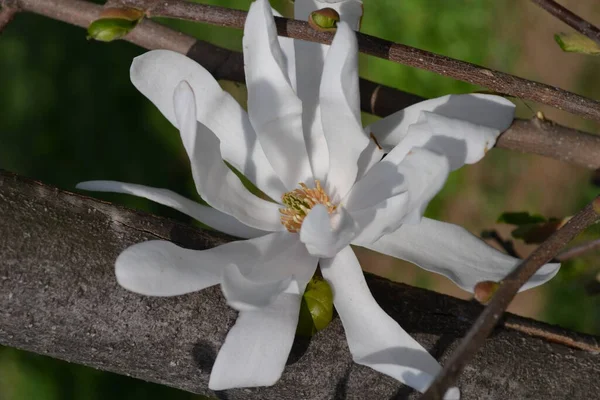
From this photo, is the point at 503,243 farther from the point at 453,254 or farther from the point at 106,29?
the point at 106,29

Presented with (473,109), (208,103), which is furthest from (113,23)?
(473,109)

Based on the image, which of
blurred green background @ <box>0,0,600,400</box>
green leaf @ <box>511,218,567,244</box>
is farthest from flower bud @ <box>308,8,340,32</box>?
blurred green background @ <box>0,0,600,400</box>

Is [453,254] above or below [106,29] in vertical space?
below

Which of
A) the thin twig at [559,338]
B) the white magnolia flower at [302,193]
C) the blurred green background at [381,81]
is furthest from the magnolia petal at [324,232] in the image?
the blurred green background at [381,81]

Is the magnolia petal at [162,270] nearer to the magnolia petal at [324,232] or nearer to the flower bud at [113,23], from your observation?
the magnolia petal at [324,232]

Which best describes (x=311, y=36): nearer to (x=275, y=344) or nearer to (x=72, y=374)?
(x=275, y=344)

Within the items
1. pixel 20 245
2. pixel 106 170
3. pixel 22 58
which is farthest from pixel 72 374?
pixel 20 245
